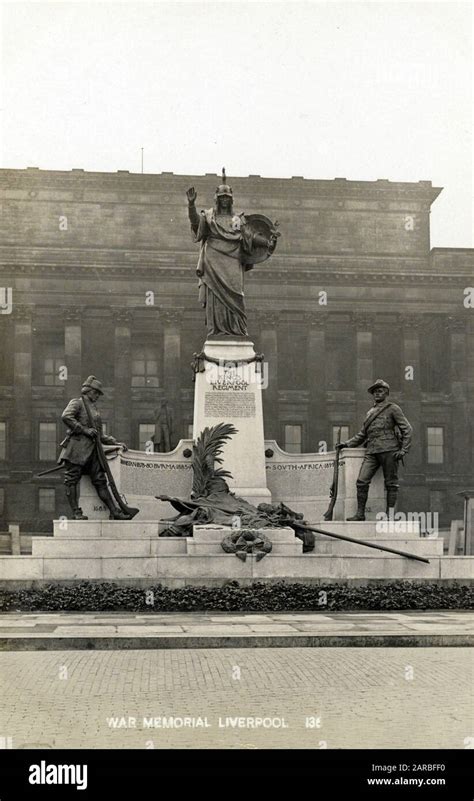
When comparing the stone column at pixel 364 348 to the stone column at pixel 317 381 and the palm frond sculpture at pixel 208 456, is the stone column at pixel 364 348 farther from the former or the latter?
the palm frond sculpture at pixel 208 456

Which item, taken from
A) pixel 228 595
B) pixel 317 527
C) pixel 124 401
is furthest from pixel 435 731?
pixel 124 401

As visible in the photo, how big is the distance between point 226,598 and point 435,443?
59231 millimetres

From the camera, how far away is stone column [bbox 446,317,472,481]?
74.9 meters

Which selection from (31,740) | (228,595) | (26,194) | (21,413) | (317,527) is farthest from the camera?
(26,194)

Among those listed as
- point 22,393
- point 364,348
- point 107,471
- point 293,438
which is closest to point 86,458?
point 107,471

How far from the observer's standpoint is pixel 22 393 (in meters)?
73.0

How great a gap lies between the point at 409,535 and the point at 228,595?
20.3ft

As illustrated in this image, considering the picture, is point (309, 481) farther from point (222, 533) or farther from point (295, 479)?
point (222, 533)

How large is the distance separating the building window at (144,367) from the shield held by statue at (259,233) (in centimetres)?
4868

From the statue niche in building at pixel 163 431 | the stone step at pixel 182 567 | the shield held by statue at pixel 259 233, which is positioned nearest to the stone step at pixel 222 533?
the stone step at pixel 182 567

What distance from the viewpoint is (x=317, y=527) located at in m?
23.4

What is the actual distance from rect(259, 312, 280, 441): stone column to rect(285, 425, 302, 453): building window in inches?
34.7

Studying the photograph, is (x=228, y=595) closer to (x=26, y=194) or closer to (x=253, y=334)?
(x=253, y=334)

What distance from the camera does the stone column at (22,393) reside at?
7234 centimetres
